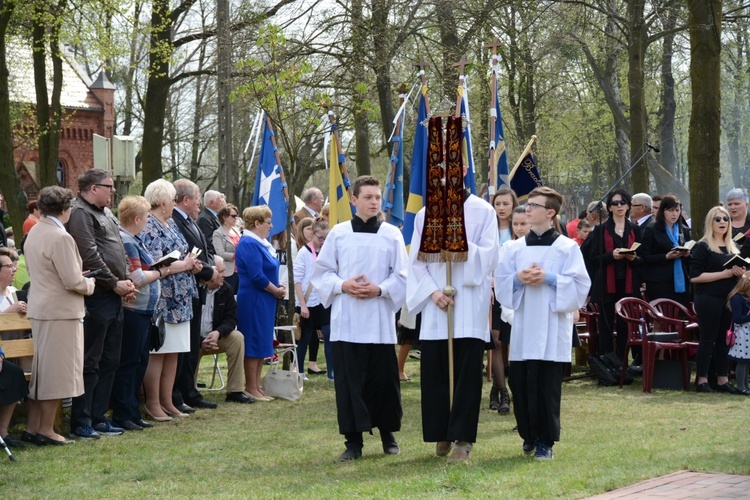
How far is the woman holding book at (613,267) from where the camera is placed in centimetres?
1245

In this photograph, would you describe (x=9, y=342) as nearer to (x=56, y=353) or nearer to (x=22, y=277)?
(x=56, y=353)

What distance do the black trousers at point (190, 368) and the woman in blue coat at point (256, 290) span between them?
69 centimetres

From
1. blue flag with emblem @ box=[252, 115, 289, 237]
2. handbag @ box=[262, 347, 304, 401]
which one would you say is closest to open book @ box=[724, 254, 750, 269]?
handbag @ box=[262, 347, 304, 401]

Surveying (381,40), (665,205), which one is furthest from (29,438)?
(381,40)

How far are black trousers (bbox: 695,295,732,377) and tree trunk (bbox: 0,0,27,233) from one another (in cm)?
1403

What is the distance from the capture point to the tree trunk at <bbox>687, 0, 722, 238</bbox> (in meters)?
14.0

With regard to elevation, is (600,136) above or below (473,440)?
above

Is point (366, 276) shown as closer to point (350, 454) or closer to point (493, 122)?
point (350, 454)

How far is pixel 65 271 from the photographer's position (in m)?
8.12

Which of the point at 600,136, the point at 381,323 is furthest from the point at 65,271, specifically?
the point at 600,136

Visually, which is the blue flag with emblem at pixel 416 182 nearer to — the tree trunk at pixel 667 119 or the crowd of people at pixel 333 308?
the crowd of people at pixel 333 308

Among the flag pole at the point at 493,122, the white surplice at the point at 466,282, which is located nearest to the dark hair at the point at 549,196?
the white surplice at the point at 466,282

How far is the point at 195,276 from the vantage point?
10.3 meters

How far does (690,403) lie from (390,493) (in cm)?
547
